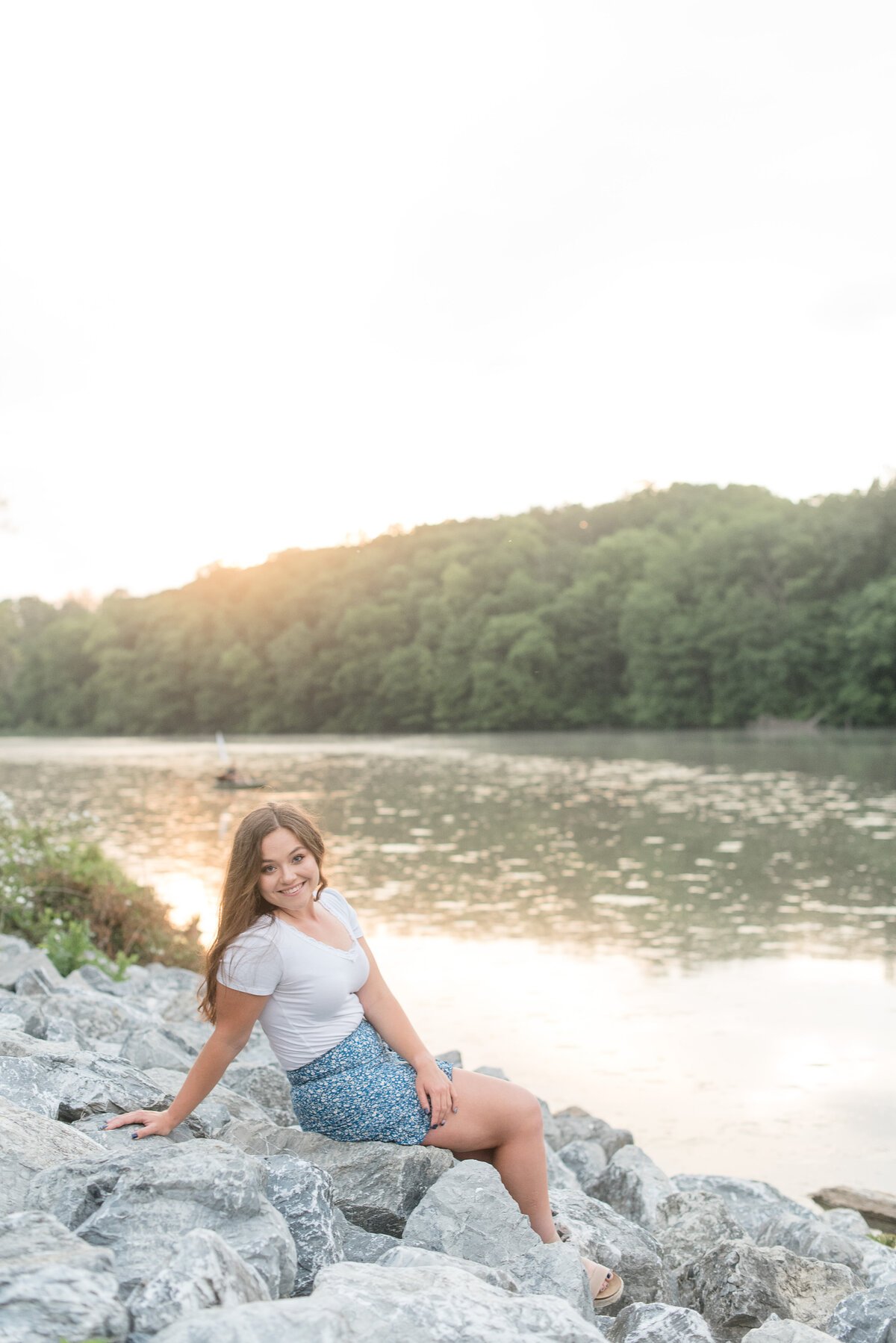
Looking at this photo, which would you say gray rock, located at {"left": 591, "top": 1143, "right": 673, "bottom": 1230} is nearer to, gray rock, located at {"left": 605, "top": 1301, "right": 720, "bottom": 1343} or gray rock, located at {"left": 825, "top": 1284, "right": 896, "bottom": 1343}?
gray rock, located at {"left": 825, "top": 1284, "right": 896, "bottom": 1343}

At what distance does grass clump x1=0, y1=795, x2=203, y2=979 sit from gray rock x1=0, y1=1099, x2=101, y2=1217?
16.4ft

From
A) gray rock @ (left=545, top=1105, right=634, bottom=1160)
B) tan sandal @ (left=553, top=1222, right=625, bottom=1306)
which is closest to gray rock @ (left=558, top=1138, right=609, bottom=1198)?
gray rock @ (left=545, top=1105, right=634, bottom=1160)

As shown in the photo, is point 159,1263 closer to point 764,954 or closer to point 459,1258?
point 459,1258

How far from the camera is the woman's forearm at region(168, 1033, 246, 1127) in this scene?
312 centimetres

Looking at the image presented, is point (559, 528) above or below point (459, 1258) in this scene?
above

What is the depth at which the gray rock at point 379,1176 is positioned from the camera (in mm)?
3262

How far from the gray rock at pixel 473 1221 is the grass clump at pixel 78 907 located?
518 cm

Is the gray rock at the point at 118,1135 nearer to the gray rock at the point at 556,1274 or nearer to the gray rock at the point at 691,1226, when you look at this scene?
the gray rock at the point at 556,1274

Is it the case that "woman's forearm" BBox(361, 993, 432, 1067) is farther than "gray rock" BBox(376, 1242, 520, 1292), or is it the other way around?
"woman's forearm" BBox(361, 993, 432, 1067)

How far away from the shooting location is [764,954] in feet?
32.8

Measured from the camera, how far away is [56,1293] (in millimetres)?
2129

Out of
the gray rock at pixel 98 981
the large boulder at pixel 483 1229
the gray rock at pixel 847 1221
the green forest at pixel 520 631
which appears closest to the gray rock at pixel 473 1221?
the large boulder at pixel 483 1229

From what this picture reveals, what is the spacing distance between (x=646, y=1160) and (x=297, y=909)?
9.11 feet

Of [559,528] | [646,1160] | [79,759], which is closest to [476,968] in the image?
[646,1160]
